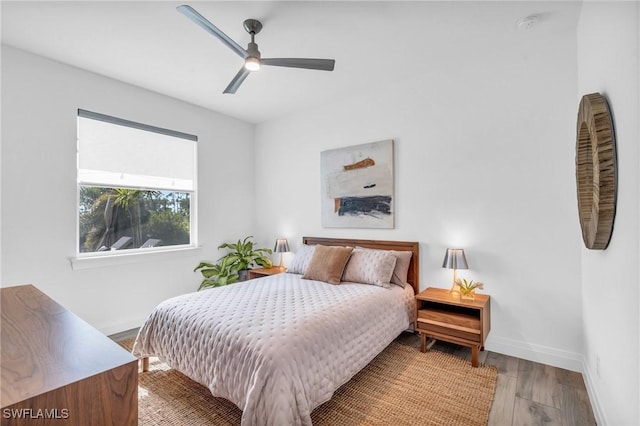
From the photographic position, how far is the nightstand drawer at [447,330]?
97.7 inches

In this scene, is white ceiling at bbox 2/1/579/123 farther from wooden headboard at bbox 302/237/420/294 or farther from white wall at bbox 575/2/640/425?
wooden headboard at bbox 302/237/420/294

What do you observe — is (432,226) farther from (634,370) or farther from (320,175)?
(634,370)

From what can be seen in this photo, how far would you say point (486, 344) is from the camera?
9.24ft

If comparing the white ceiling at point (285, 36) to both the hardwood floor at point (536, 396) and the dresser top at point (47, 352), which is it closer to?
the dresser top at point (47, 352)

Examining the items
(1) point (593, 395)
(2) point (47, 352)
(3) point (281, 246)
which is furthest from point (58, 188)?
(1) point (593, 395)

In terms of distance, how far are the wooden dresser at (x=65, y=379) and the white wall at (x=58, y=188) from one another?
7.27 feet

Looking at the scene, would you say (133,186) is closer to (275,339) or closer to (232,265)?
(232,265)

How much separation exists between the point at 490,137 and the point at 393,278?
1.63m

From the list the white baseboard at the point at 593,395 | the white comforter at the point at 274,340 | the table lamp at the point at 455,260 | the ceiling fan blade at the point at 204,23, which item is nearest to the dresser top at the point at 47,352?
the white comforter at the point at 274,340

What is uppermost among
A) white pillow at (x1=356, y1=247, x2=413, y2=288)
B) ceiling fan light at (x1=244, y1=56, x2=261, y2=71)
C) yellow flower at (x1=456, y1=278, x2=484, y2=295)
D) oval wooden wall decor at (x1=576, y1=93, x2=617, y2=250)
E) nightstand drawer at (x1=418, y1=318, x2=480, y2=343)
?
ceiling fan light at (x1=244, y1=56, x2=261, y2=71)

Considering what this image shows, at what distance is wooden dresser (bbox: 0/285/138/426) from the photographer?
685 millimetres

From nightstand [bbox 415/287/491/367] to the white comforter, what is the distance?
230mm

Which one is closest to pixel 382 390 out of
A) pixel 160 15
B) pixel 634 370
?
pixel 634 370

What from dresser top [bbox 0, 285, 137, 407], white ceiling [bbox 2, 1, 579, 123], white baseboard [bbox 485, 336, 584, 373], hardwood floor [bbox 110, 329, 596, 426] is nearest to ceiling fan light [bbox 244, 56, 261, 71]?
white ceiling [bbox 2, 1, 579, 123]
